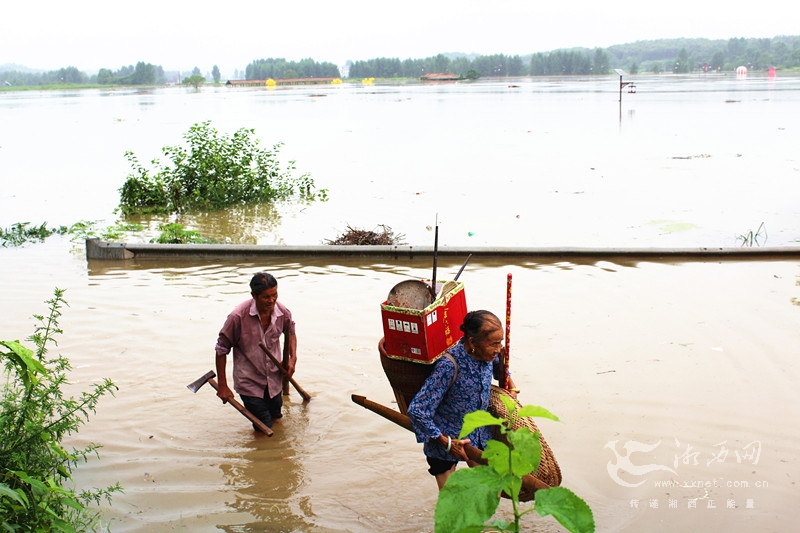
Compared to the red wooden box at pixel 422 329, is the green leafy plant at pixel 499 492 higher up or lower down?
lower down

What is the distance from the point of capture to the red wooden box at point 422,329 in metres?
3.71

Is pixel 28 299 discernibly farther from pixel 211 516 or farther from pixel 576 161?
pixel 576 161

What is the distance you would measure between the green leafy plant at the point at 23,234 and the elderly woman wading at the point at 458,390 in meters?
9.37

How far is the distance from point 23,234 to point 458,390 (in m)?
9.84

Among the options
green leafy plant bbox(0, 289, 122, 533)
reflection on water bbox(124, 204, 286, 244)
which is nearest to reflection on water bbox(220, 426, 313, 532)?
green leafy plant bbox(0, 289, 122, 533)

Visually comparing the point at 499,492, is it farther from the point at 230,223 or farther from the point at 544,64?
the point at 544,64

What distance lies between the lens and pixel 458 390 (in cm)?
371

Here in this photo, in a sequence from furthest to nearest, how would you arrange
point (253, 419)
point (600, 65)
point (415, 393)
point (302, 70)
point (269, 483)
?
point (302, 70), point (600, 65), point (253, 419), point (269, 483), point (415, 393)

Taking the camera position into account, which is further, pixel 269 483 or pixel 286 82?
pixel 286 82

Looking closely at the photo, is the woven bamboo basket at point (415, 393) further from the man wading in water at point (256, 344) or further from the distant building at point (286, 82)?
the distant building at point (286, 82)

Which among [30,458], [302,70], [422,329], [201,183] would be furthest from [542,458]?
[302,70]

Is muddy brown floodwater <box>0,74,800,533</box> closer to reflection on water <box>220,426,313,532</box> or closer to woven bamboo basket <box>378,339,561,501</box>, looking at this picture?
reflection on water <box>220,426,313,532</box>

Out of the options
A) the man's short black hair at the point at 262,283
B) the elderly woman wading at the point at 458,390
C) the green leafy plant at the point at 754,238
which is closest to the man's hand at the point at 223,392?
the man's short black hair at the point at 262,283

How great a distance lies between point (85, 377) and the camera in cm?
630
